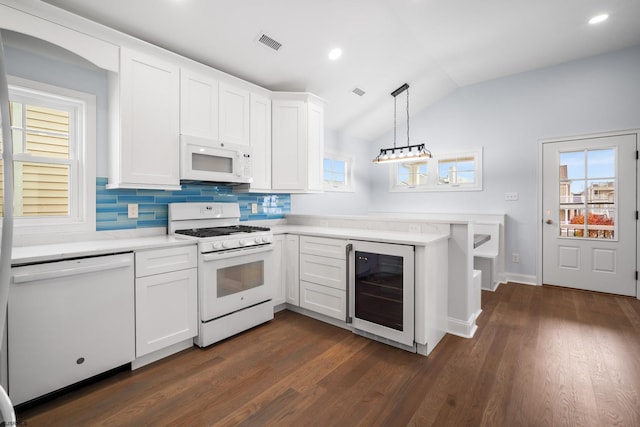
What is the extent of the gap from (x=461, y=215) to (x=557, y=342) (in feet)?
8.50

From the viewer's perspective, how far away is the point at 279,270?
3.19 metres

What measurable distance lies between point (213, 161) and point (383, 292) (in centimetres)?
194

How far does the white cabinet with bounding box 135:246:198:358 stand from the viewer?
7.10ft

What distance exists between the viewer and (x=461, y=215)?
492 cm

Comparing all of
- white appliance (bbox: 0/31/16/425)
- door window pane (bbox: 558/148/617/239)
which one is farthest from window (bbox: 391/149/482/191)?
white appliance (bbox: 0/31/16/425)

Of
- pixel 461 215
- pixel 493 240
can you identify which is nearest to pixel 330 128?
pixel 461 215

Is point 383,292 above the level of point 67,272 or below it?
below

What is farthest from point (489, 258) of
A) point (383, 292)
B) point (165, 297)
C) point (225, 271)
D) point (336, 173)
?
point (165, 297)

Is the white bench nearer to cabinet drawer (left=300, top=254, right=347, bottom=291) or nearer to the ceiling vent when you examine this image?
cabinet drawer (left=300, top=254, right=347, bottom=291)

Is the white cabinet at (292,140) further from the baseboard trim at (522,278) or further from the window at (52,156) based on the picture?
the baseboard trim at (522,278)

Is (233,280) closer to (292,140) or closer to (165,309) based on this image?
(165,309)

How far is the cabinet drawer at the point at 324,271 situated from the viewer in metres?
2.81

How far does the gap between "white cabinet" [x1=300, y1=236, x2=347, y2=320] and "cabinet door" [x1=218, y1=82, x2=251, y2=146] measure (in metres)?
1.22

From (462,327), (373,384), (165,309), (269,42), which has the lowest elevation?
(373,384)
